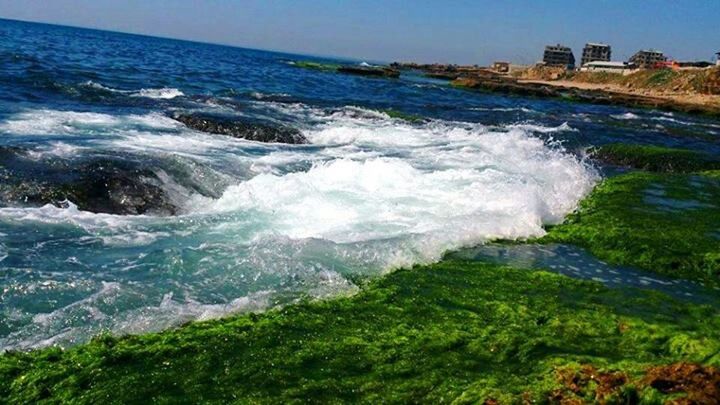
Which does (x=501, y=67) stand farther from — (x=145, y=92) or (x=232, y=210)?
(x=232, y=210)

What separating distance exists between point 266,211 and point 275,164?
13.9 feet

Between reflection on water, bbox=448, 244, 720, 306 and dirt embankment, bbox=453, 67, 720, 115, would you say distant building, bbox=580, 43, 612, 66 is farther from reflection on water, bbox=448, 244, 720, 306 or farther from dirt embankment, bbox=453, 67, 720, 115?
reflection on water, bbox=448, 244, 720, 306

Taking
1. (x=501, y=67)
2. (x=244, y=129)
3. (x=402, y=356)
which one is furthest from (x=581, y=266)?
(x=501, y=67)

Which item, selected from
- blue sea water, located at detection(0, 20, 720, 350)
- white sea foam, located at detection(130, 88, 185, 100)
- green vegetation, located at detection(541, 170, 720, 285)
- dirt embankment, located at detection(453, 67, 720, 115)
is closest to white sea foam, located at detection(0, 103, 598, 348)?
blue sea water, located at detection(0, 20, 720, 350)

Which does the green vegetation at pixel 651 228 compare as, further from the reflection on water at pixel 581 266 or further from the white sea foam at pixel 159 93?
the white sea foam at pixel 159 93

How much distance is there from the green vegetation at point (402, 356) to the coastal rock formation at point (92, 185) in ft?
16.9

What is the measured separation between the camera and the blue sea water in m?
5.93

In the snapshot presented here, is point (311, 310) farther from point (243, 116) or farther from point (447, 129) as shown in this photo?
point (447, 129)

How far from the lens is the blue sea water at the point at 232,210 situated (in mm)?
5926

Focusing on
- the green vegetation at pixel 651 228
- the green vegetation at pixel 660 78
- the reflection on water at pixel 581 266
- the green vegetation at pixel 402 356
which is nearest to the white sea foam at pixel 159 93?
the green vegetation at pixel 651 228

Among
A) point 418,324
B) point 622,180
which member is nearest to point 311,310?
point 418,324

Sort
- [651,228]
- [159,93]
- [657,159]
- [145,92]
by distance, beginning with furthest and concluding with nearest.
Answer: [159,93]
[145,92]
[657,159]
[651,228]

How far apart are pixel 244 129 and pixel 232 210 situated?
28.0 feet

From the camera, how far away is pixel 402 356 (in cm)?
452
